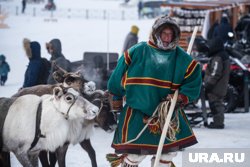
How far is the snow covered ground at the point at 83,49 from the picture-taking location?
7359 millimetres

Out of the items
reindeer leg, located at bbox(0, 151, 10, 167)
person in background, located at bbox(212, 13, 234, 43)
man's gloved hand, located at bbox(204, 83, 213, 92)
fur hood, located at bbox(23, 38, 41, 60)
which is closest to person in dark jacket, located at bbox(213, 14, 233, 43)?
person in background, located at bbox(212, 13, 234, 43)

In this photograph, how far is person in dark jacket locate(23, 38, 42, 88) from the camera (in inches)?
268

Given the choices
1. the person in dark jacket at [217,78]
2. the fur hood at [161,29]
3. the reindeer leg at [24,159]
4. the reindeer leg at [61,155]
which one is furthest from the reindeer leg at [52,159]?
the person in dark jacket at [217,78]

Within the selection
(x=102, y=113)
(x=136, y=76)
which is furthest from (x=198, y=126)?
(x=136, y=76)

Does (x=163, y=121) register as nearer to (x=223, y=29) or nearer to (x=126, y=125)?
(x=126, y=125)

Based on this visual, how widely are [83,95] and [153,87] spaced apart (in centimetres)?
143

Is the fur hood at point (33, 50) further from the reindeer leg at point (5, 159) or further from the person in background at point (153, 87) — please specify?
the person in background at point (153, 87)

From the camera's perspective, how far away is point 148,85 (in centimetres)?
489

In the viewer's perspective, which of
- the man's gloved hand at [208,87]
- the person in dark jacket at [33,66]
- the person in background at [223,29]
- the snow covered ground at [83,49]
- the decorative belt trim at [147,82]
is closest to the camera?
the decorative belt trim at [147,82]

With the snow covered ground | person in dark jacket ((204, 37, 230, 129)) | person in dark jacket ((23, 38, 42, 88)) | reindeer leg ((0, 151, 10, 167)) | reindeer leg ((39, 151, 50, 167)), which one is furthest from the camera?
person in dark jacket ((204, 37, 230, 129))

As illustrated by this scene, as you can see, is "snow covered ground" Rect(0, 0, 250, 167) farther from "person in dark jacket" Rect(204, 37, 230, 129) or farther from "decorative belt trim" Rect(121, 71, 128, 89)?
"decorative belt trim" Rect(121, 71, 128, 89)
